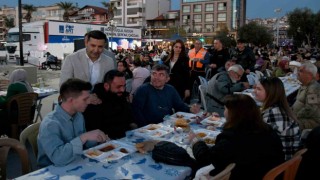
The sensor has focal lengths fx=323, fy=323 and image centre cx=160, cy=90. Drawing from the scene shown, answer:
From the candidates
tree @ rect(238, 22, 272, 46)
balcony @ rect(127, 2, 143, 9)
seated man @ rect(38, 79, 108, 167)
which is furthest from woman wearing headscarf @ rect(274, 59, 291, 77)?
balcony @ rect(127, 2, 143, 9)

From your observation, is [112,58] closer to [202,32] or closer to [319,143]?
[319,143]

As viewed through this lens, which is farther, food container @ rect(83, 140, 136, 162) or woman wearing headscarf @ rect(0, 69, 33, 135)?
woman wearing headscarf @ rect(0, 69, 33, 135)

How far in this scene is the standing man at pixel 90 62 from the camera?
3768mm

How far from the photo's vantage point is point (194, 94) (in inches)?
388

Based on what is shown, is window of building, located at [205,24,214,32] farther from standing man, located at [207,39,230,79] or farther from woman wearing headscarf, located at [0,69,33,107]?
woman wearing headscarf, located at [0,69,33,107]

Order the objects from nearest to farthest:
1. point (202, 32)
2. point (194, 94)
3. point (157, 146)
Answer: point (157, 146) < point (194, 94) < point (202, 32)

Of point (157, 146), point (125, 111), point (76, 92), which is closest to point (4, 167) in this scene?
point (76, 92)

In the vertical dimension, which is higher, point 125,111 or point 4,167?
point 125,111

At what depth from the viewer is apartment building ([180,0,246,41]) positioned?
8144 centimetres

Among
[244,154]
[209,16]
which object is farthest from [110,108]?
[209,16]

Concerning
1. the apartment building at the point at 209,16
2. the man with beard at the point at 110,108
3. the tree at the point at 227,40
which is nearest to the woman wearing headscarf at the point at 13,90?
the man with beard at the point at 110,108

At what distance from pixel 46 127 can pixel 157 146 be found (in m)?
0.85

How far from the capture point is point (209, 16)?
275ft

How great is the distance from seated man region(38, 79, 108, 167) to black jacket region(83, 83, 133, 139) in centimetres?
65
